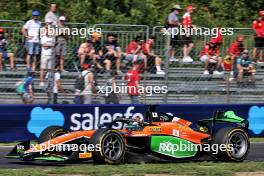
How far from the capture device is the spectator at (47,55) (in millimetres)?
13648

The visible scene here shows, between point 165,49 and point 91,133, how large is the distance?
16.9ft

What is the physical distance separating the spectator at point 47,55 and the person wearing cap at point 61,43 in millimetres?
127

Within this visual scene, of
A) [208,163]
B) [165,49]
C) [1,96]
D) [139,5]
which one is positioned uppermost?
[139,5]

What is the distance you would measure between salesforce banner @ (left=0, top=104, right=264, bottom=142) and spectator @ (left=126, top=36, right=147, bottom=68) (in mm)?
1055

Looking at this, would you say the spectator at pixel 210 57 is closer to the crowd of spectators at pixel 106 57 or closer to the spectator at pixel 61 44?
the crowd of spectators at pixel 106 57

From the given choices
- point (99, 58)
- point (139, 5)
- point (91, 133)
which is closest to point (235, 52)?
point (99, 58)

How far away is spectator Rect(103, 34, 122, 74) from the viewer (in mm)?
14133

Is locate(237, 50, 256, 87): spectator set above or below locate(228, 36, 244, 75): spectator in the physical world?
below

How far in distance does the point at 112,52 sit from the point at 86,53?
585 mm

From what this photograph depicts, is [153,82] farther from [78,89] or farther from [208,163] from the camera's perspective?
[208,163]

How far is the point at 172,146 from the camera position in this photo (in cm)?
1023

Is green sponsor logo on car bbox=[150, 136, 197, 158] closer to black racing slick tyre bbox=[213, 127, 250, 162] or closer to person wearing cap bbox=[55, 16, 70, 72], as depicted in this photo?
black racing slick tyre bbox=[213, 127, 250, 162]

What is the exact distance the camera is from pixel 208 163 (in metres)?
10.3

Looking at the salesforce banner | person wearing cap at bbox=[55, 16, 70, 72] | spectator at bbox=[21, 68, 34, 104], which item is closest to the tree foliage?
person wearing cap at bbox=[55, 16, 70, 72]
